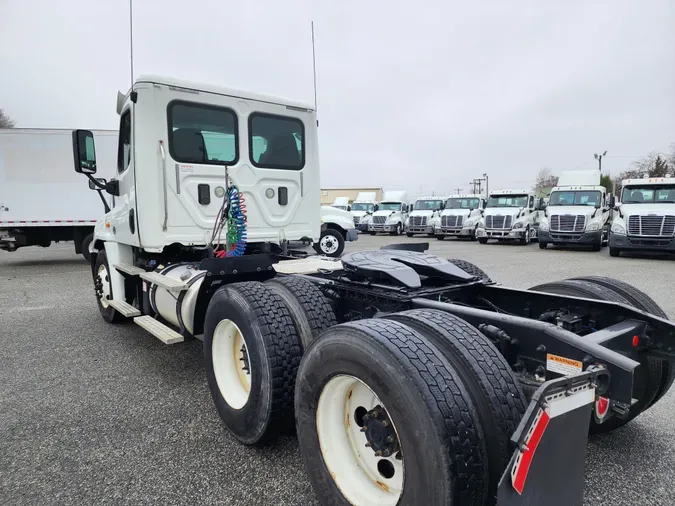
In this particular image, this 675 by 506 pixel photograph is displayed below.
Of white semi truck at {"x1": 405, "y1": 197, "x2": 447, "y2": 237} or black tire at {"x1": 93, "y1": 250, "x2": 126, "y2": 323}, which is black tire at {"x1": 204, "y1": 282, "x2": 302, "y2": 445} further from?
white semi truck at {"x1": 405, "y1": 197, "x2": 447, "y2": 237}

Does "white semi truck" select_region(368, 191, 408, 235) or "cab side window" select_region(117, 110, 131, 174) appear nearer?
"cab side window" select_region(117, 110, 131, 174)

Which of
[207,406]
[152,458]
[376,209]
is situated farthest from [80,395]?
[376,209]

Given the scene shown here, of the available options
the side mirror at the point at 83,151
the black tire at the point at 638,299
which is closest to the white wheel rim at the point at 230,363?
the black tire at the point at 638,299

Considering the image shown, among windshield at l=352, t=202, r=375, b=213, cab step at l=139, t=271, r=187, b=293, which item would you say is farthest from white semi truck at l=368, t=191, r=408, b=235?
cab step at l=139, t=271, r=187, b=293

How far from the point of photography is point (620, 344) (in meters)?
2.16

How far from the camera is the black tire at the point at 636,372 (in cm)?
245

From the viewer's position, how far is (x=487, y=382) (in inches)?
66.9

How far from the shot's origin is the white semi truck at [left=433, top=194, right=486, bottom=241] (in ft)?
70.8

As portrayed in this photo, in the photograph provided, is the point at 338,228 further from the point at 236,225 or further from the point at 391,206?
the point at 391,206

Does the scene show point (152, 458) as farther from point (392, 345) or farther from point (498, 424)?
point (498, 424)

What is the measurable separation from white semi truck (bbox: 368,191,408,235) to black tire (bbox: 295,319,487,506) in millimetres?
24920

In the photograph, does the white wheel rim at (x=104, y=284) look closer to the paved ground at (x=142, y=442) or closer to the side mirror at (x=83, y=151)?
the paved ground at (x=142, y=442)

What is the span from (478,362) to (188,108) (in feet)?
12.4

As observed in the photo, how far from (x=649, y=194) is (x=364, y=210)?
18411 millimetres
